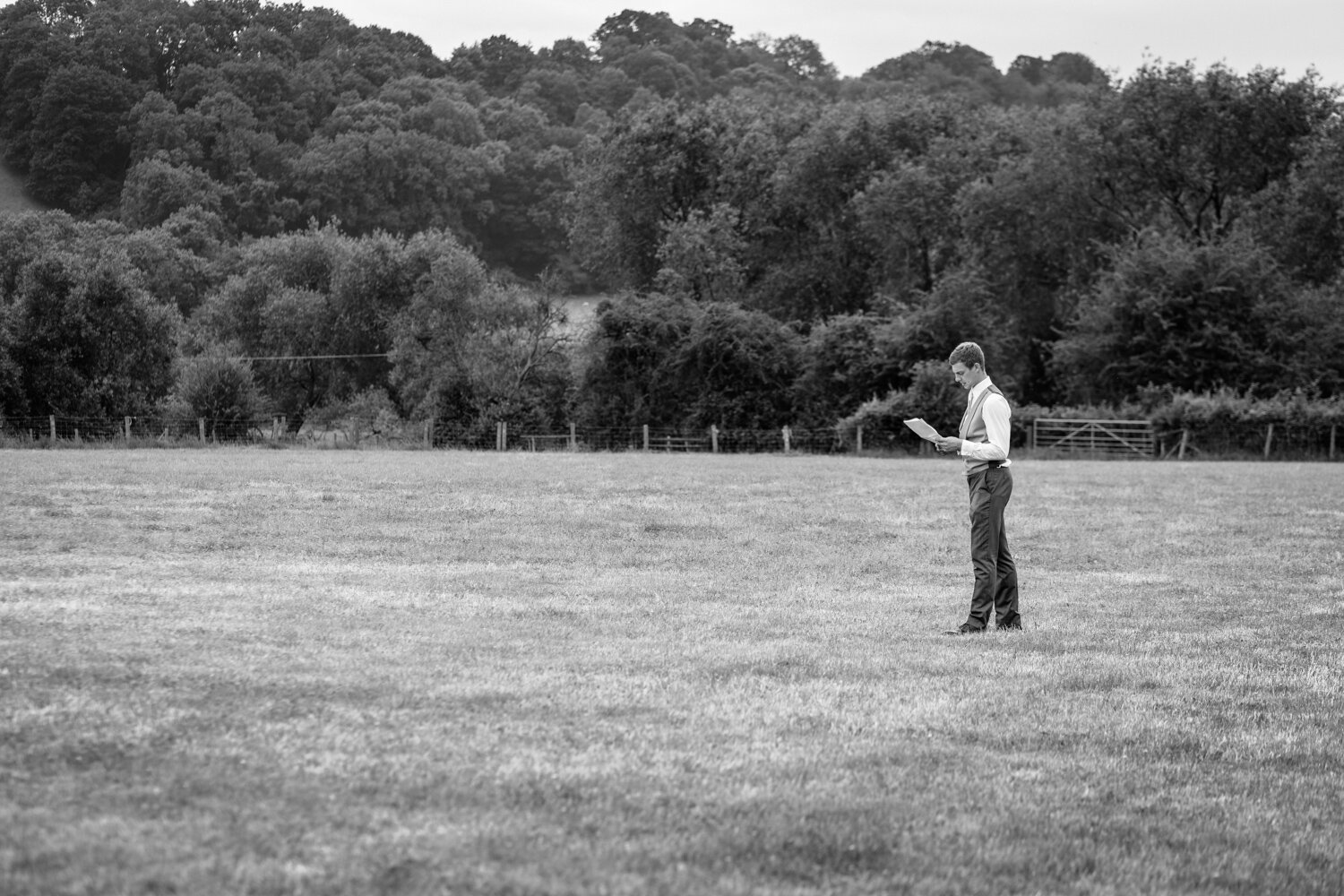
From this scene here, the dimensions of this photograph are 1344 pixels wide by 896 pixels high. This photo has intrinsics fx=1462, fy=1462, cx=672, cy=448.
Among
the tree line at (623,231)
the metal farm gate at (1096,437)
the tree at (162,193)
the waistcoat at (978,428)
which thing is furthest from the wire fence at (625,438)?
the waistcoat at (978,428)

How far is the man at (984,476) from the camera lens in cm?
1344

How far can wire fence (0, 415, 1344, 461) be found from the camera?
6384cm

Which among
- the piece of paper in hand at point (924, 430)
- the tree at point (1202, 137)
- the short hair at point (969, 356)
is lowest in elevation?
the piece of paper in hand at point (924, 430)

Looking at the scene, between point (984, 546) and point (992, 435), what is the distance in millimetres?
1039

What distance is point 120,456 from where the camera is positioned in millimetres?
45781

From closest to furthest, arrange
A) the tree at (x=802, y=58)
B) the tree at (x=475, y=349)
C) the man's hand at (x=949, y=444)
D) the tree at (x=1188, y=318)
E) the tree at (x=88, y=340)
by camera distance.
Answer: the man's hand at (x=949, y=444) < the tree at (x=1188, y=318) < the tree at (x=88, y=340) < the tree at (x=475, y=349) < the tree at (x=802, y=58)

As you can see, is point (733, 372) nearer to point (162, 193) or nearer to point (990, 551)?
point (162, 193)

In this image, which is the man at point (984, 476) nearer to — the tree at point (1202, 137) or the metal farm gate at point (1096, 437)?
the metal farm gate at point (1096, 437)

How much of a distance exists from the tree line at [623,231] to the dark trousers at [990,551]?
56.1m

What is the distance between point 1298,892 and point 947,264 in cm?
8715

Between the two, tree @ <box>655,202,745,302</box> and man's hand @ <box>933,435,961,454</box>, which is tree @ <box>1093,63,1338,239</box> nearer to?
tree @ <box>655,202,745,302</box>

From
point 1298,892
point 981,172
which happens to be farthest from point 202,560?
point 981,172

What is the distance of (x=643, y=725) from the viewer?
851 cm

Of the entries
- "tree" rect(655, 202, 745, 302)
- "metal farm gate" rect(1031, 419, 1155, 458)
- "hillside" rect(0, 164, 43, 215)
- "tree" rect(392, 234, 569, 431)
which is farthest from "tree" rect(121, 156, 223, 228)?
"metal farm gate" rect(1031, 419, 1155, 458)
